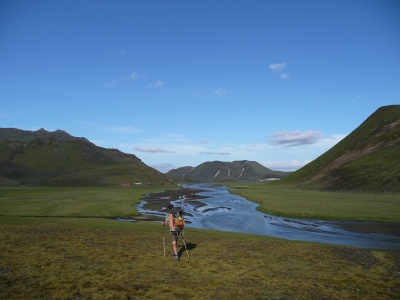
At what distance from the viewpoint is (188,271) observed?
54.4 ft

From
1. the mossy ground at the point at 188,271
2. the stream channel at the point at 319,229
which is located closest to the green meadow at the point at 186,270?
the mossy ground at the point at 188,271

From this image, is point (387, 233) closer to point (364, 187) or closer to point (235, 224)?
point (235, 224)

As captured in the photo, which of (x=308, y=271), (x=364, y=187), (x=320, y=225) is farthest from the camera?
(x=364, y=187)

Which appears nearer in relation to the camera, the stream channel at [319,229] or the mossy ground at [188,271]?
the mossy ground at [188,271]

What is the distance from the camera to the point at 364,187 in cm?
11938

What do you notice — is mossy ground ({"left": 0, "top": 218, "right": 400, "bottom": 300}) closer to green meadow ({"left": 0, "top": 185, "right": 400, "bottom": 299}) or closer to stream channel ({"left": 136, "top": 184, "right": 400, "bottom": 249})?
green meadow ({"left": 0, "top": 185, "right": 400, "bottom": 299})

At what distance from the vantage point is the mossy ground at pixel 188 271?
1318cm

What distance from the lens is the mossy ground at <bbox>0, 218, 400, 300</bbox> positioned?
13.2 m

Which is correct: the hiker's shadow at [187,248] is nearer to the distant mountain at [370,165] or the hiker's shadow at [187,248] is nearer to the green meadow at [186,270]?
the green meadow at [186,270]

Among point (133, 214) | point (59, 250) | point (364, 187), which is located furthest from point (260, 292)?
point (364, 187)

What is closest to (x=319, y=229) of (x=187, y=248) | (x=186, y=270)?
(x=187, y=248)

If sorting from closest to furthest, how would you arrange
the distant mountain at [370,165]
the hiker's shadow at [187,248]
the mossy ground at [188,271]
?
the mossy ground at [188,271]
the hiker's shadow at [187,248]
the distant mountain at [370,165]

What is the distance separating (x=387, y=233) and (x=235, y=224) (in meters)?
20.9

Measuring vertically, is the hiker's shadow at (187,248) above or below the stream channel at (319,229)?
above
